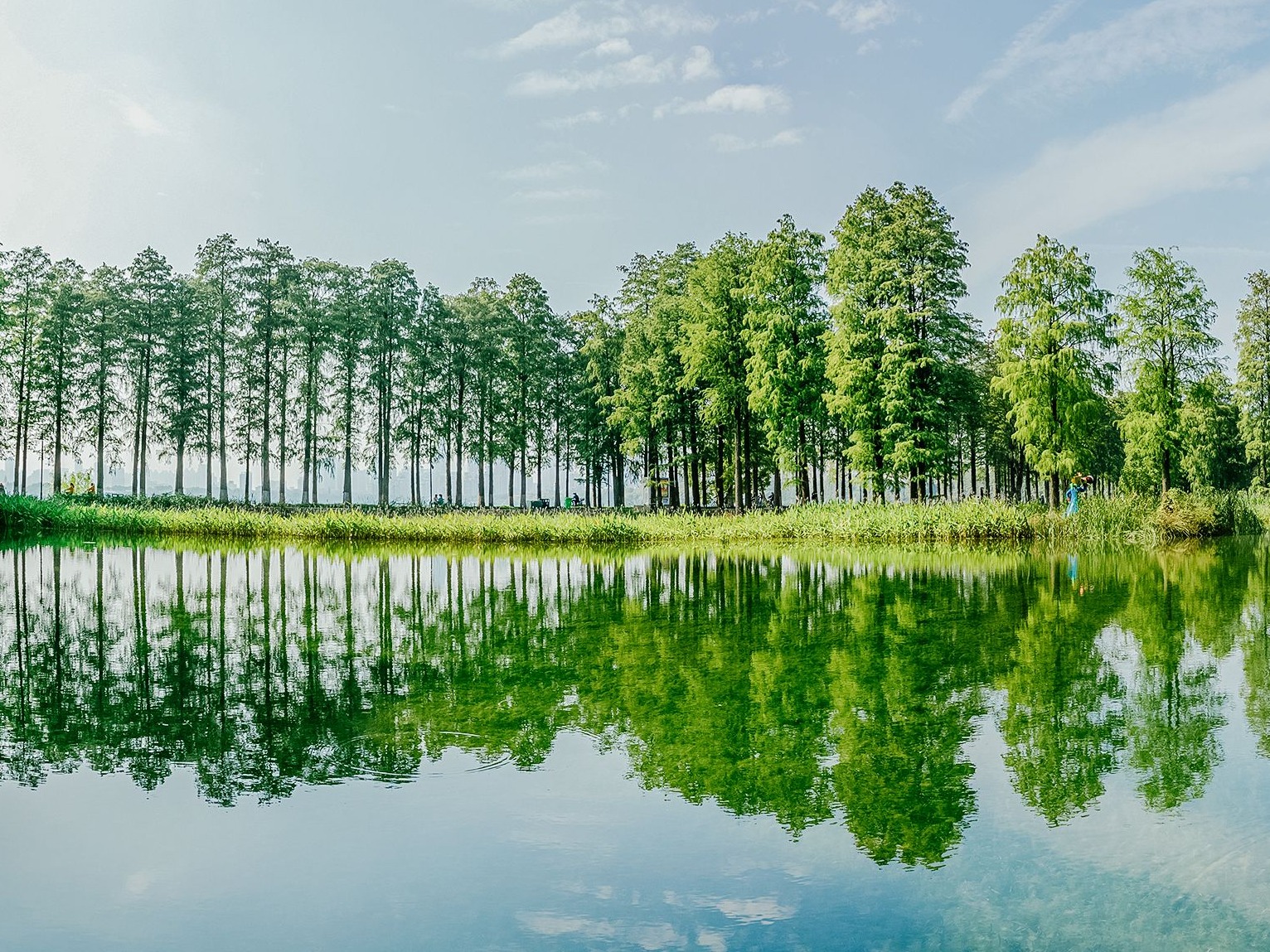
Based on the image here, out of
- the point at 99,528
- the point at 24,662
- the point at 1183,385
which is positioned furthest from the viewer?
the point at 99,528

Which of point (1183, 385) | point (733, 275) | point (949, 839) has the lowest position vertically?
point (949, 839)

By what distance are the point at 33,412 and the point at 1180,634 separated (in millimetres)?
55429

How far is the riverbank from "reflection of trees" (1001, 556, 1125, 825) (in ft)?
60.8

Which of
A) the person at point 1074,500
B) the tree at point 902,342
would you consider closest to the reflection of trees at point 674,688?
the person at point 1074,500

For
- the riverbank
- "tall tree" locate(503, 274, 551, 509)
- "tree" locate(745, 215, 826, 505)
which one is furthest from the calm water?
"tall tree" locate(503, 274, 551, 509)

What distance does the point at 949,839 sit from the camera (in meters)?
4.62

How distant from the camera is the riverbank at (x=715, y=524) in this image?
2989cm

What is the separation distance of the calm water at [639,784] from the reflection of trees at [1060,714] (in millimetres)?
38

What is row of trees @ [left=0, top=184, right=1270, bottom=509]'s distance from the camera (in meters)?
33.4

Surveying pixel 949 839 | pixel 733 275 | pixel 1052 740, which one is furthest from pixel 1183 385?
pixel 949 839

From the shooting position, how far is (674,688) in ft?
27.0

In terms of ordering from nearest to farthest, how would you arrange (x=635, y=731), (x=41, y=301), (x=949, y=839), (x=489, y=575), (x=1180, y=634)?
(x=949, y=839) < (x=635, y=731) < (x=1180, y=634) < (x=489, y=575) < (x=41, y=301)

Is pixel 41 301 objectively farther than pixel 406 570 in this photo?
Yes

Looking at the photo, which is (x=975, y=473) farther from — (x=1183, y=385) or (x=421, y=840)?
(x=421, y=840)
